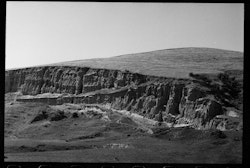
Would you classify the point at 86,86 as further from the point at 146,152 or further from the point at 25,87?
the point at 146,152

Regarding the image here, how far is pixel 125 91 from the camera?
39.0 meters

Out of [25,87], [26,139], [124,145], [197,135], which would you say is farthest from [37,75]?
[197,135]

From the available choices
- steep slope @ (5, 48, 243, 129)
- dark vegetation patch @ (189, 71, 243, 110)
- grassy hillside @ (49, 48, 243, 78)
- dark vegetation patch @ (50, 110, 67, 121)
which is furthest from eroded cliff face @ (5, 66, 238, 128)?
dark vegetation patch @ (50, 110, 67, 121)

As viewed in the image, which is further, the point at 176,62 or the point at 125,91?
the point at 176,62

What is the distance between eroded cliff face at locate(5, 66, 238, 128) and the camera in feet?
116

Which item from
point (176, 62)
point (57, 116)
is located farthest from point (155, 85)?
point (57, 116)

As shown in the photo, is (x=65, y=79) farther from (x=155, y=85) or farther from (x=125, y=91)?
(x=155, y=85)

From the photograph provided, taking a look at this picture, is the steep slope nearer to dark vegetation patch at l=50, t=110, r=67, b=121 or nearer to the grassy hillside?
the grassy hillside

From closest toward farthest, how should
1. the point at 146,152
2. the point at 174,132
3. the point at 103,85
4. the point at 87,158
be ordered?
the point at 87,158 → the point at 146,152 → the point at 174,132 → the point at 103,85

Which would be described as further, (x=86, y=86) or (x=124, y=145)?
(x=86, y=86)

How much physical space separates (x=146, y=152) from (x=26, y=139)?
32.9ft

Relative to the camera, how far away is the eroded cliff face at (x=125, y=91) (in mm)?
35438

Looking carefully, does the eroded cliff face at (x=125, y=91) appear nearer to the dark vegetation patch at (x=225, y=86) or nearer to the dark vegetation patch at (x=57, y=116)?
the dark vegetation patch at (x=225, y=86)
